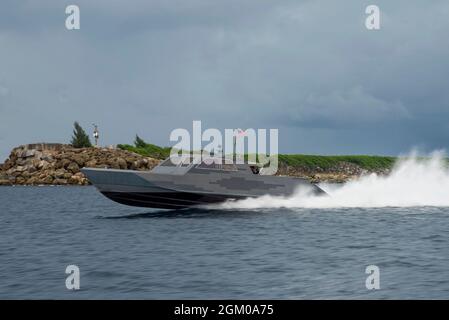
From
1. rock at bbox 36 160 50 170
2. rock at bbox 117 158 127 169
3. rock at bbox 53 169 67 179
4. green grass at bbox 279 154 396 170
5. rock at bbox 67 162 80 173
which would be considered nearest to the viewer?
rock at bbox 117 158 127 169

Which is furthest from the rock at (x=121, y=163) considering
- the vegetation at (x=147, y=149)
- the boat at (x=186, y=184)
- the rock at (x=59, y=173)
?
the boat at (x=186, y=184)

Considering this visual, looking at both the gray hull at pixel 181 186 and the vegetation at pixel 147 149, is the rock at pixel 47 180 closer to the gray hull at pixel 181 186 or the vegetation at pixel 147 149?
the vegetation at pixel 147 149

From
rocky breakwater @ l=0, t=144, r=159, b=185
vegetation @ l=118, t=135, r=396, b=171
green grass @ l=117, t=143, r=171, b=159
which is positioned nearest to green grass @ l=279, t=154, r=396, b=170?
vegetation @ l=118, t=135, r=396, b=171

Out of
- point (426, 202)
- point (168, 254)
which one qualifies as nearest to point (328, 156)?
point (426, 202)

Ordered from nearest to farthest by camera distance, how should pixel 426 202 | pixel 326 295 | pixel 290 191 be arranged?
1. pixel 326 295
2. pixel 290 191
3. pixel 426 202

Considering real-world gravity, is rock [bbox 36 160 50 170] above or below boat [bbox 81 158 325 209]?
below

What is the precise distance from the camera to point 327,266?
51.9ft

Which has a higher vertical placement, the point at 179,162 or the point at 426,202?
the point at 179,162

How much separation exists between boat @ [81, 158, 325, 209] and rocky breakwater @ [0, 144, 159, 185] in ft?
225

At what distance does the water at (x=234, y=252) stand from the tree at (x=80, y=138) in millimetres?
86984

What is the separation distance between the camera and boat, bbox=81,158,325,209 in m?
26.7

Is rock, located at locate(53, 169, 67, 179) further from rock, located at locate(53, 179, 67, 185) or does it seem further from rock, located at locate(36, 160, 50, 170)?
rock, located at locate(36, 160, 50, 170)

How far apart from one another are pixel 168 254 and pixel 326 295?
263 inches

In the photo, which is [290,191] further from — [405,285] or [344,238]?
[405,285]
